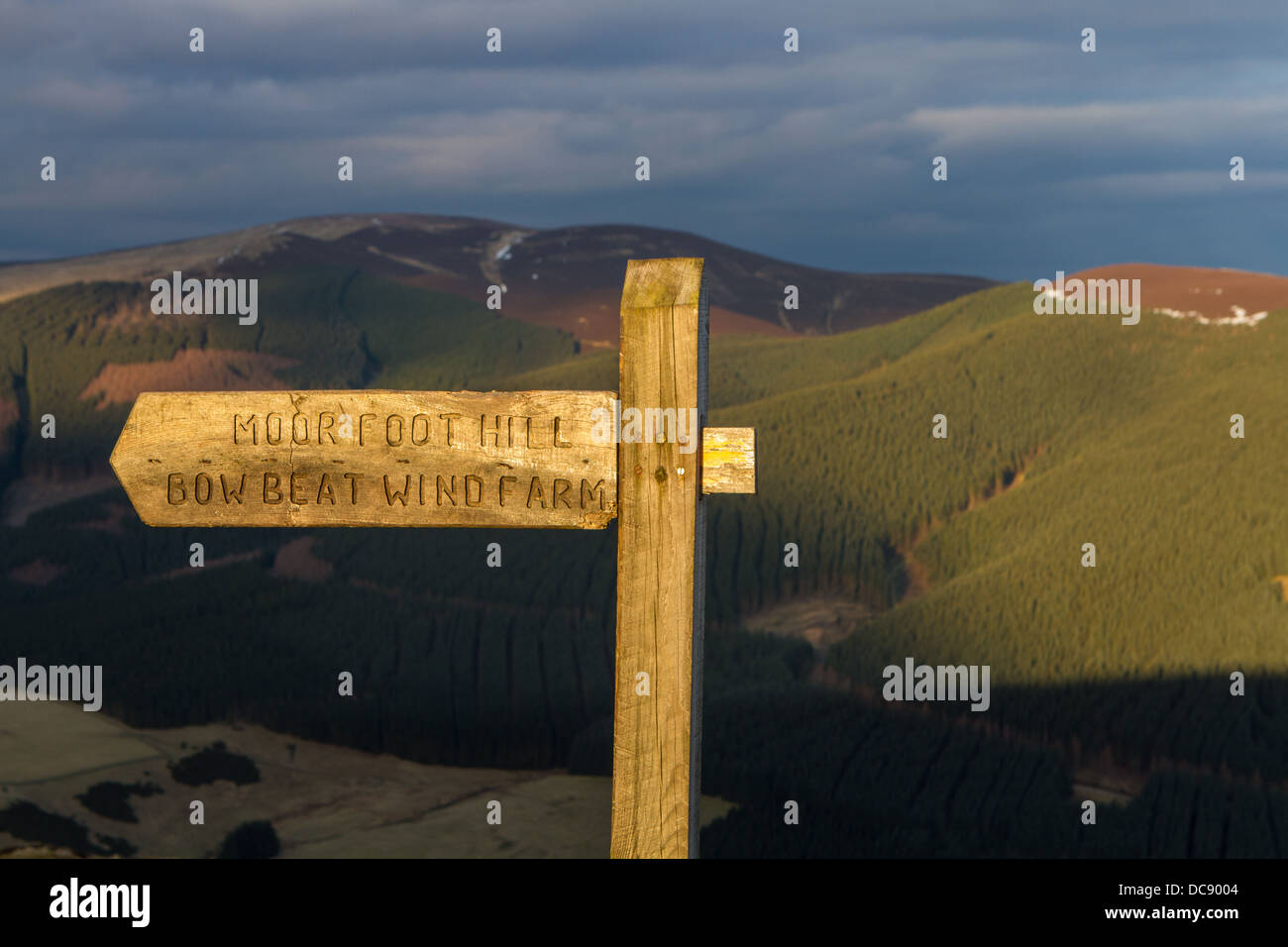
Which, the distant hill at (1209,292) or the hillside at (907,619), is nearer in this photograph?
the hillside at (907,619)

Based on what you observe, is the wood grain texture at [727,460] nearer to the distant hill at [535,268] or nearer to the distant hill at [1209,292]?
the distant hill at [1209,292]

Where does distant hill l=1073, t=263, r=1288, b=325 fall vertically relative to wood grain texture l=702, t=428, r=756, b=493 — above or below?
above

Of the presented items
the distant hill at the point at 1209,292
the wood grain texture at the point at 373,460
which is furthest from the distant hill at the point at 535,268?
the wood grain texture at the point at 373,460

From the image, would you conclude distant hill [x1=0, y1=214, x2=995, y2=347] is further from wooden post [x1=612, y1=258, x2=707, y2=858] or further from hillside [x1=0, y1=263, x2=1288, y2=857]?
wooden post [x1=612, y1=258, x2=707, y2=858]

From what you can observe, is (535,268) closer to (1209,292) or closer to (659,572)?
(1209,292)

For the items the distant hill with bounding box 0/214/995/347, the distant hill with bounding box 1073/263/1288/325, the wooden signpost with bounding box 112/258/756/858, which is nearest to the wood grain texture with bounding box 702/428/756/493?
the wooden signpost with bounding box 112/258/756/858

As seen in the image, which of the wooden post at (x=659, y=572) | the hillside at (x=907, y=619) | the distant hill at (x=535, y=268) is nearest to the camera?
the wooden post at (x=659, y=572)

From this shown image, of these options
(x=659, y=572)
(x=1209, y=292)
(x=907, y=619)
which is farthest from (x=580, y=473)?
(x=1209, y=292)
